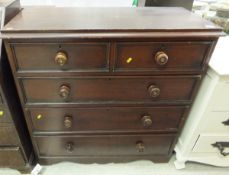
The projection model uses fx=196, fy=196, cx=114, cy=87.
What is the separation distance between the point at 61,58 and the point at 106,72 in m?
0.21

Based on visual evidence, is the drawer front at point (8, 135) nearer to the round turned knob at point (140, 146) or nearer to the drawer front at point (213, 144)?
the round turned knob at point (140, 146)

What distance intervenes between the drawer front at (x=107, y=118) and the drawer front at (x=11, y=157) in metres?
0.19

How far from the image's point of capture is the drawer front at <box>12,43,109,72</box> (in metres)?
0.83

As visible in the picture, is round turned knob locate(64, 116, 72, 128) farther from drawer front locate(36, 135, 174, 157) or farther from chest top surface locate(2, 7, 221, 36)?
chest top surface locate(2, 7, 221, 36)

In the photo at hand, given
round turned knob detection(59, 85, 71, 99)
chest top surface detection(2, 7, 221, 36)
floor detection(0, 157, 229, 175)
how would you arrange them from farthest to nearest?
1. floor detection(0, 157, 229, 175)
2. round turned knob detection(59, 85, 71, 99)
3. chest top surface detection(2, 7, 221, 36)

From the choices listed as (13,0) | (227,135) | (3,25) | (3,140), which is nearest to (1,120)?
(3,140)

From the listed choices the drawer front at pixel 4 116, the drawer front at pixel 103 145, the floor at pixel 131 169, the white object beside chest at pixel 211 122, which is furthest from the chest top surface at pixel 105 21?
the floor at pixel 131 169

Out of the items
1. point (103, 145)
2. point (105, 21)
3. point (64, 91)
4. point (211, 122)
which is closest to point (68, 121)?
point (64, 91)

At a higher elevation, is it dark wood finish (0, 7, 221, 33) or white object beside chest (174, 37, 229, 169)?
dark wood finish (0, 7, 221, 33)

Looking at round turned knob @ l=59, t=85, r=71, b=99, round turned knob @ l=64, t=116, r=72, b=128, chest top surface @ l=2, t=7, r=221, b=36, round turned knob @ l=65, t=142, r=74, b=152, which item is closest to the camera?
chest top surface @ l=2, t=7, r=221, b=36

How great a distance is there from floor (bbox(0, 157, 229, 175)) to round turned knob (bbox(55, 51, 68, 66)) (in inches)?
31.4

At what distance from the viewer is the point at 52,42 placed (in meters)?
0.81

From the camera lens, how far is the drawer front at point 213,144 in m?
1.18

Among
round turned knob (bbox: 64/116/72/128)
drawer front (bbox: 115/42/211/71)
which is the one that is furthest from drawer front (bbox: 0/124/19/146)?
drawer front (bbox: 115/42/211/71)
